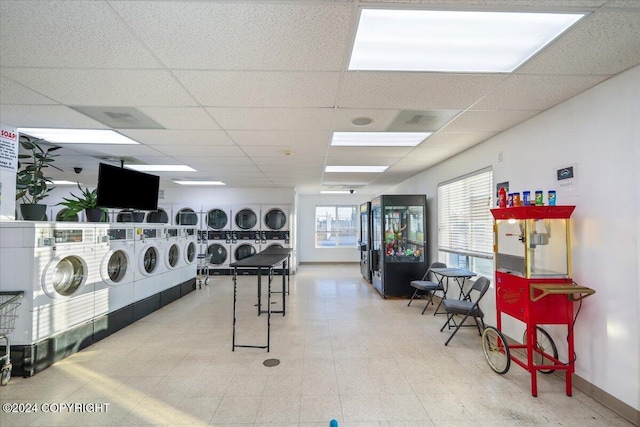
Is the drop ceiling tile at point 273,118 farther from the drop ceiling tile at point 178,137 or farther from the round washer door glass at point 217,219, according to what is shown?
the round washer door glass at point 217,219

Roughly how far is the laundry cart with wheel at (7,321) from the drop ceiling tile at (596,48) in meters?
4.92

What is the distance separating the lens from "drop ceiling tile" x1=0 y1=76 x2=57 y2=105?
2424 mm

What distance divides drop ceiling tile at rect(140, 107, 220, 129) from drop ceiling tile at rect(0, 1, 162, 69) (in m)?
0.79

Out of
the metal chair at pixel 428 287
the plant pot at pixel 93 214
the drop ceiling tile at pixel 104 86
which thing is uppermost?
the drop ceiling tile at pixel 104 86

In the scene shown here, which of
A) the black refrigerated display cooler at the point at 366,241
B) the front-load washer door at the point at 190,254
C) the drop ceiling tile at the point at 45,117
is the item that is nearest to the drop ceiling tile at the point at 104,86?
the drop ceiling tile at the point at 45,117

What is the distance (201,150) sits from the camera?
15.0ft

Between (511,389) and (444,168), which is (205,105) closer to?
(511,389)

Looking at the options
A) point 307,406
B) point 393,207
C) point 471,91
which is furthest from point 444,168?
point 307,406

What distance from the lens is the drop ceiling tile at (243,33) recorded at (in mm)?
1600

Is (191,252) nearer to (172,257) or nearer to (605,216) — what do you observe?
(172,257)

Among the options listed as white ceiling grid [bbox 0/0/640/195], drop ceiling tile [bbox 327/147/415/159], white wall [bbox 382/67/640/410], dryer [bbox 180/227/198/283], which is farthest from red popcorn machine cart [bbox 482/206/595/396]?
dryer [bbox 180/227/198/283]

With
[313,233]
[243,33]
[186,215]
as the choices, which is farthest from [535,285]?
[313,233]

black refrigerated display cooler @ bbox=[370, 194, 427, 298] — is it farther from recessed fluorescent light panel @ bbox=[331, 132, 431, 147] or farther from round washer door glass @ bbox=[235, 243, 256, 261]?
round washer door glass @ bbox=[235, 243, 256, 261]

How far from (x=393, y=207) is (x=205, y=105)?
14.3ft
